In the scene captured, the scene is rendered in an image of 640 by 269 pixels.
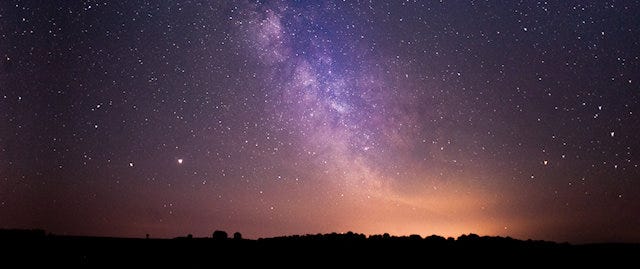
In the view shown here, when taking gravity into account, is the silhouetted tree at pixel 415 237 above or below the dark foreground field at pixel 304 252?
above

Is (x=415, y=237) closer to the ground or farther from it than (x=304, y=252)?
farther from it

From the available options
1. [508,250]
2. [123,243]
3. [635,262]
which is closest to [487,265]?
[508,250]

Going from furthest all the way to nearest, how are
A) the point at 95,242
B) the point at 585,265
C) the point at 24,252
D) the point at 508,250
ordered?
1. the point at 508,250
2. the point at 585,265
3. the point at 95,242
4. the point at 24,252

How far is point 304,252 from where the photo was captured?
13.8 meters

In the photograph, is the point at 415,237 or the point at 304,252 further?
the point at 415,237

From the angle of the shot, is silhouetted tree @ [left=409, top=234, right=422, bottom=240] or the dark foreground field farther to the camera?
silhouetted tree @ [left=409, top=234, right=422, bottom=240]

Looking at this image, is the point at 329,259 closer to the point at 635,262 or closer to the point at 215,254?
the point at 215,254

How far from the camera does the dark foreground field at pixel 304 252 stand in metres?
10.6

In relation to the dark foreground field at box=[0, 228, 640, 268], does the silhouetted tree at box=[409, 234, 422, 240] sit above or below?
above

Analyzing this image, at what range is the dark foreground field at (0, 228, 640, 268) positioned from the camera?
10.6 m

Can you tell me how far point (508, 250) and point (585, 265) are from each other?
227 centimetres

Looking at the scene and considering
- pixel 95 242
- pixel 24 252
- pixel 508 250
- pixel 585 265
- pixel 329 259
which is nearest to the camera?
pixel 24 252

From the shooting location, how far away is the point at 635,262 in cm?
1456

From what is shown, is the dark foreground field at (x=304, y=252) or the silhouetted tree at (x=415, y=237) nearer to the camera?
the dark foreground field at (x=304, y=252)
